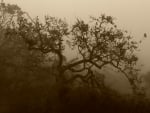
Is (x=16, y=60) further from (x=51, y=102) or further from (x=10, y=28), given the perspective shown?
(x=51, y=102)

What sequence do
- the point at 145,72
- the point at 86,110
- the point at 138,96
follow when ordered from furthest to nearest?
the point at 145,72 < the point at 138,96 < the point at 86,110

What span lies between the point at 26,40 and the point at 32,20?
1904 millimetres

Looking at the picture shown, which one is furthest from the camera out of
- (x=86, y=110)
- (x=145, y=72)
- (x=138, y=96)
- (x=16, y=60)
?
(x=145, y=72)

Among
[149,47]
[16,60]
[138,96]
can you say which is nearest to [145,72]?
[149,47]

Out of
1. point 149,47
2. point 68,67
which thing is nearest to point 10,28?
point 68,67

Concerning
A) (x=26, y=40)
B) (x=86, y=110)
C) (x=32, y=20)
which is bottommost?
(x=86, y=110)

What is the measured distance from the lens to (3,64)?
26656 millimetres

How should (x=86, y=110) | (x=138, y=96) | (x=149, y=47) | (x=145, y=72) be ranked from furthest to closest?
(x=149, y=47), (x=145, y=72), (x=138, y=96), (x=86, y=110)

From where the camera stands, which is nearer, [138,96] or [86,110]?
[86,110]

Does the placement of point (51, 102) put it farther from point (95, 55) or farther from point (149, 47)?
point (149, 47)

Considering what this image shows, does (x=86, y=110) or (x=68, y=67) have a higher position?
(x=68, y=67)

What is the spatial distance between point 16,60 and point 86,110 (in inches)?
313

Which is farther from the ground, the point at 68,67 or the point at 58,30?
the point at 58,30

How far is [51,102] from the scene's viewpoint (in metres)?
23.8
